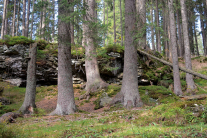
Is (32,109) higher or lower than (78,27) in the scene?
lower

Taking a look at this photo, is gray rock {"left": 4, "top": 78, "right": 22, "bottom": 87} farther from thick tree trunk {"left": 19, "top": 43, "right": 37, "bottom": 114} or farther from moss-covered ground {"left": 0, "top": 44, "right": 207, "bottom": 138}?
thick tree trunk {"left": 19, "top": 43, "right": 37, "bottom": 114}

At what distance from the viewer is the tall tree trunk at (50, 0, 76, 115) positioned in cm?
791

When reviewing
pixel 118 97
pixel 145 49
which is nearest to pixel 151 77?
pixel 145 49

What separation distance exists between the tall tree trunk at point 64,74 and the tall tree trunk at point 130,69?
2481 millimetres

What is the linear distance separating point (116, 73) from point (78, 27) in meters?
7.97

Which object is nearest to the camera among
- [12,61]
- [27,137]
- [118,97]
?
[27,137]

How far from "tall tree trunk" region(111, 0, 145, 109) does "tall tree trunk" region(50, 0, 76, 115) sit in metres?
2.48

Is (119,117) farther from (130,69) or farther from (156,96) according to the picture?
(156,96)

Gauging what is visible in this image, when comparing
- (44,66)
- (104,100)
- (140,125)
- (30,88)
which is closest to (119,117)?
(140,125)

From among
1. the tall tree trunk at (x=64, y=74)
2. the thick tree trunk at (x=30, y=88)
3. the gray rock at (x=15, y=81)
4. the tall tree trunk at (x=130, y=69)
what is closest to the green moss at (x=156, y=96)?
the tall tree trunk at (x=130, y=69)

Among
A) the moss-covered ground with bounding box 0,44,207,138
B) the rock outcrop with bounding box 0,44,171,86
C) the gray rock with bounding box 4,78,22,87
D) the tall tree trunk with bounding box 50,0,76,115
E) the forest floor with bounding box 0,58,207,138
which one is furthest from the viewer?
the gray rock with bounding box 4,78,22,87

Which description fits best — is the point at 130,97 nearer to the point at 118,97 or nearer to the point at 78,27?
the point at 118,97

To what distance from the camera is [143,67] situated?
15.0 metres

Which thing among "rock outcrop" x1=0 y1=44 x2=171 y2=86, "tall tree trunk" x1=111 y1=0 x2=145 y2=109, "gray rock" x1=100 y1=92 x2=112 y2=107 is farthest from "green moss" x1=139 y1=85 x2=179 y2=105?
"rock outcrop" x1=0 y1=44 x2=171 y2=86
